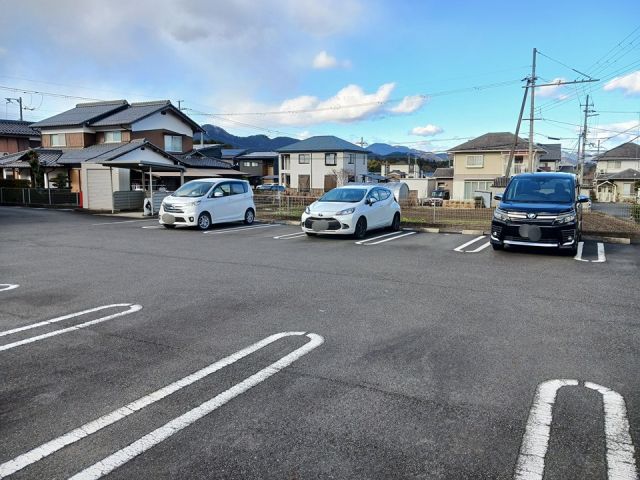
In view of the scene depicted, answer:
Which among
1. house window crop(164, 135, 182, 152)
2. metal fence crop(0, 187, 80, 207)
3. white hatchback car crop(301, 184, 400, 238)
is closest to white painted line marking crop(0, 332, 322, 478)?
white hatchback car crop(301, 184, 400, 238)

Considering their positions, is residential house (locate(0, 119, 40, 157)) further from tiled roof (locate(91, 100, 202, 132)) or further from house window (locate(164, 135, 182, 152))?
house window (locate(164, 135, 182, 152))

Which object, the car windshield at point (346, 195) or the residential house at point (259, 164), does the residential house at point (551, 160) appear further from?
the car windshield at point (346, 195)

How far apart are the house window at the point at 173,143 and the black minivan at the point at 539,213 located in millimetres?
29961

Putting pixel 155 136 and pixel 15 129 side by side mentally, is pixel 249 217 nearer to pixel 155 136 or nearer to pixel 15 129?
pixel 155 136

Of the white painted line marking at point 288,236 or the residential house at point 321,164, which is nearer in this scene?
the white painted line marking at point 288,236

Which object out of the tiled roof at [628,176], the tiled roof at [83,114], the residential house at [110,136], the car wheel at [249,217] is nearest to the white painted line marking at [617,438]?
the car wheel at [249,217]

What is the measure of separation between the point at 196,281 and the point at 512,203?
6787 millimetres

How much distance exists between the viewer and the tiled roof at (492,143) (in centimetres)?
4003

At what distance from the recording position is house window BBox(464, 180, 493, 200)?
39972 millimetres

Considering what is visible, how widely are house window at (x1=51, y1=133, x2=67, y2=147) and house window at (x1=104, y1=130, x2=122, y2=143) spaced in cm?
328

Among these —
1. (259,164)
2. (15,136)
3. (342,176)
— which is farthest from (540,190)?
(259,164)

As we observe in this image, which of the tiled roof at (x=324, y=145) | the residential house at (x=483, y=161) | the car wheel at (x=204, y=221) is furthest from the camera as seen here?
the tiled roof at (x=324, y=145)

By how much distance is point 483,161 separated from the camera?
132 feet

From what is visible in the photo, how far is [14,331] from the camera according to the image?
15.2ft
